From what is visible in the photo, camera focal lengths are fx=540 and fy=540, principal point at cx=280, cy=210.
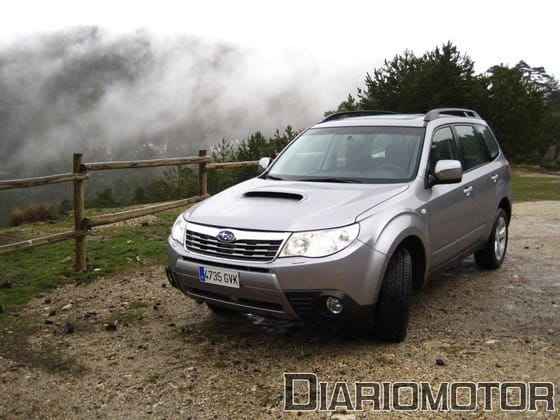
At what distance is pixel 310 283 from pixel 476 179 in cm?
276

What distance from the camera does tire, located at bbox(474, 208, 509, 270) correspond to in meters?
6.30

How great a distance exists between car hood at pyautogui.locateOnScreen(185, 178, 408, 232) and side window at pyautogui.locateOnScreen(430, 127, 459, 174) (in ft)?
2.05

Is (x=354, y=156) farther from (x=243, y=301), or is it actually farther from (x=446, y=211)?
(x=243, y=301)

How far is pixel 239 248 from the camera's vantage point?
12.8 ft

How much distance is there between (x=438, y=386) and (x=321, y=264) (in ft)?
3.63

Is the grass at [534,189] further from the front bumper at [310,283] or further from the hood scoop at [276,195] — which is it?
the front bumper at [310,283]

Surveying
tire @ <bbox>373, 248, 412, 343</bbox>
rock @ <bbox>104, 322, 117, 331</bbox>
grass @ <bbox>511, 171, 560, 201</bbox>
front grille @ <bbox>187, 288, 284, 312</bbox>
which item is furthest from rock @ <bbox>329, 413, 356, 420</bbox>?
grass @ <bbox>511, 171, 560, 201</bbox>

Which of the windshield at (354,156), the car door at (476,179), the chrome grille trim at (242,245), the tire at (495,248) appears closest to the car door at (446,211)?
the car door at (476,179)

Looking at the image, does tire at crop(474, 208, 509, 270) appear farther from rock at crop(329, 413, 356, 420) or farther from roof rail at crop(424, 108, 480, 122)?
rock at crop(329, 413, 356, 420)

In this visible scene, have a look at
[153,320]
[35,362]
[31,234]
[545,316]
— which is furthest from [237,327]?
[31,234]

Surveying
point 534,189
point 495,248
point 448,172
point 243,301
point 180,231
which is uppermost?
point 448,172

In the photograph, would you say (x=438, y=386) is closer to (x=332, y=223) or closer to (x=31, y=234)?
(x=332, y=223)

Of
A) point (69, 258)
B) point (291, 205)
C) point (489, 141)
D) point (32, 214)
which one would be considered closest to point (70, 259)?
point (69, 258)

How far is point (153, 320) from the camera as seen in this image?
5.15 meters
